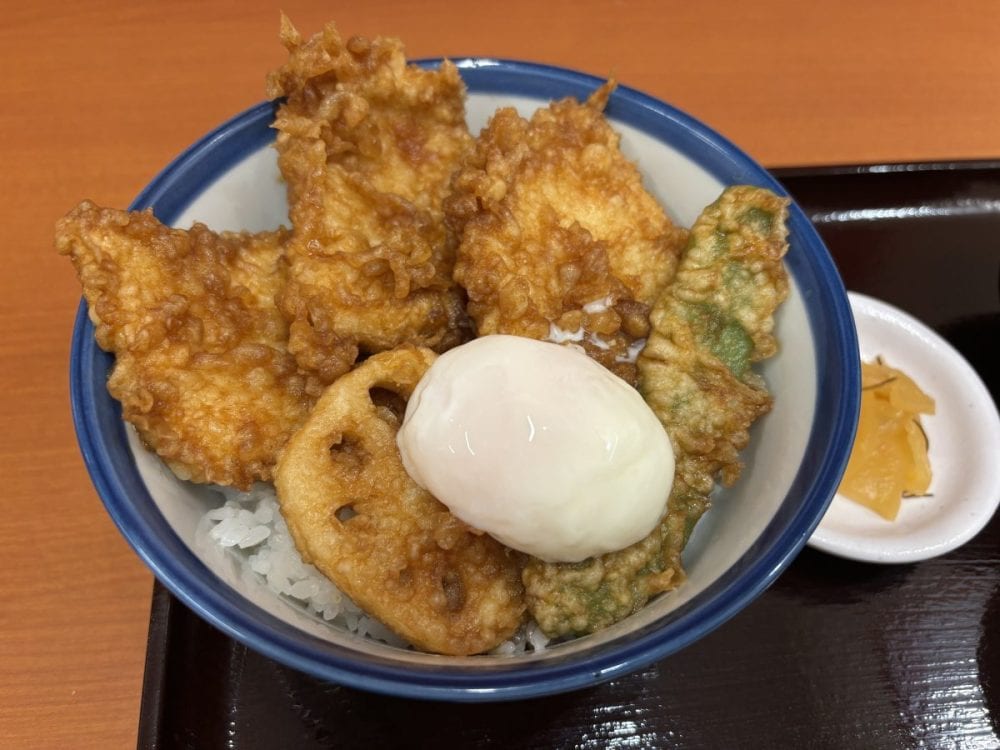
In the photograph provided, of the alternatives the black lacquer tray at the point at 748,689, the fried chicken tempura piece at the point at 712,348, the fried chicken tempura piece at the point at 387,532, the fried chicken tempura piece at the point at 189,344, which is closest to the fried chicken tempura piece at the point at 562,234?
the fried chicken tempura piece at the point at 712,348

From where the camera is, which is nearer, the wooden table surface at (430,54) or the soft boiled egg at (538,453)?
the soft boiled egg at (538,453)

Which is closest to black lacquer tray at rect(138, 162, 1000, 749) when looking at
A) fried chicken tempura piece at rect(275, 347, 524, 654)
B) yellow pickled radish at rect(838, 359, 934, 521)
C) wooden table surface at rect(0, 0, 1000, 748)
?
yellow pickled radish at rect(838, 359, 934, 521)

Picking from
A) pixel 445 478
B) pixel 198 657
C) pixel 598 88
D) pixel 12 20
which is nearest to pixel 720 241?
pixel 598 88

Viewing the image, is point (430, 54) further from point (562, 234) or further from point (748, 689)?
point (748, 689)

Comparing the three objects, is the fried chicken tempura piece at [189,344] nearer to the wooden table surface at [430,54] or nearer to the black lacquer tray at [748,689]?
the black lacquer tray at [748,689]

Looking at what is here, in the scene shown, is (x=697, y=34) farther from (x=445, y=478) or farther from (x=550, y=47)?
(x=445, y=478)

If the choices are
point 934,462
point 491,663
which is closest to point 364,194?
point 491,663
